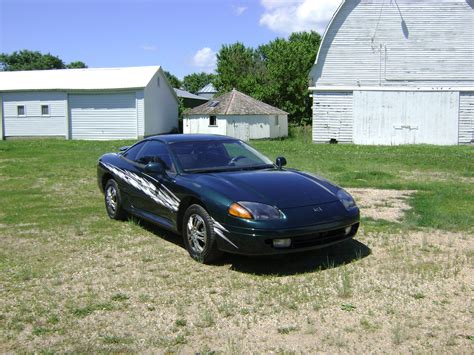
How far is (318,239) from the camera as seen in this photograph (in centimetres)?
549

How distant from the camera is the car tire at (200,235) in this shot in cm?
564

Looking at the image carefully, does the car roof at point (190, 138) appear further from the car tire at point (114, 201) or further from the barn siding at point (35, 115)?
the barn siding at point (35, 115)

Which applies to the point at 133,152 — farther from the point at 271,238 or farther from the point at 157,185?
the point at 271,238

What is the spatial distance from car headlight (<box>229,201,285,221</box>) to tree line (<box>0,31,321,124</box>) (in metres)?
43.2

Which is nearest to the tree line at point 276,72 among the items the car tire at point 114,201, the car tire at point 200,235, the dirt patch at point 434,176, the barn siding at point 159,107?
the barn siding at point 159,107

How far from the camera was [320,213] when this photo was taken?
5508 mm

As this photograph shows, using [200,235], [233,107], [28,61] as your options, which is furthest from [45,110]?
[28,61]

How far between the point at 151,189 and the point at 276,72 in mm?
47268

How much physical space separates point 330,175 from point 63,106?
2686 centimetres

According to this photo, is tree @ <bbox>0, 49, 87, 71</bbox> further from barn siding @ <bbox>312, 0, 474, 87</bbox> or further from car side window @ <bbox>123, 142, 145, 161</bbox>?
car side window @ <bbox>123, 142, 145, 161</bbox>

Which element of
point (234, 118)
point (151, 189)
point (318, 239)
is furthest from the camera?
point (234, 118)

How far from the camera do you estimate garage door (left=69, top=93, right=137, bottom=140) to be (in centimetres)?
3450

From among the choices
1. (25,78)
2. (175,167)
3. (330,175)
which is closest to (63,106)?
(25,78)

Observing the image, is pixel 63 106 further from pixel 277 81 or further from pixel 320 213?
pixel 320 213
